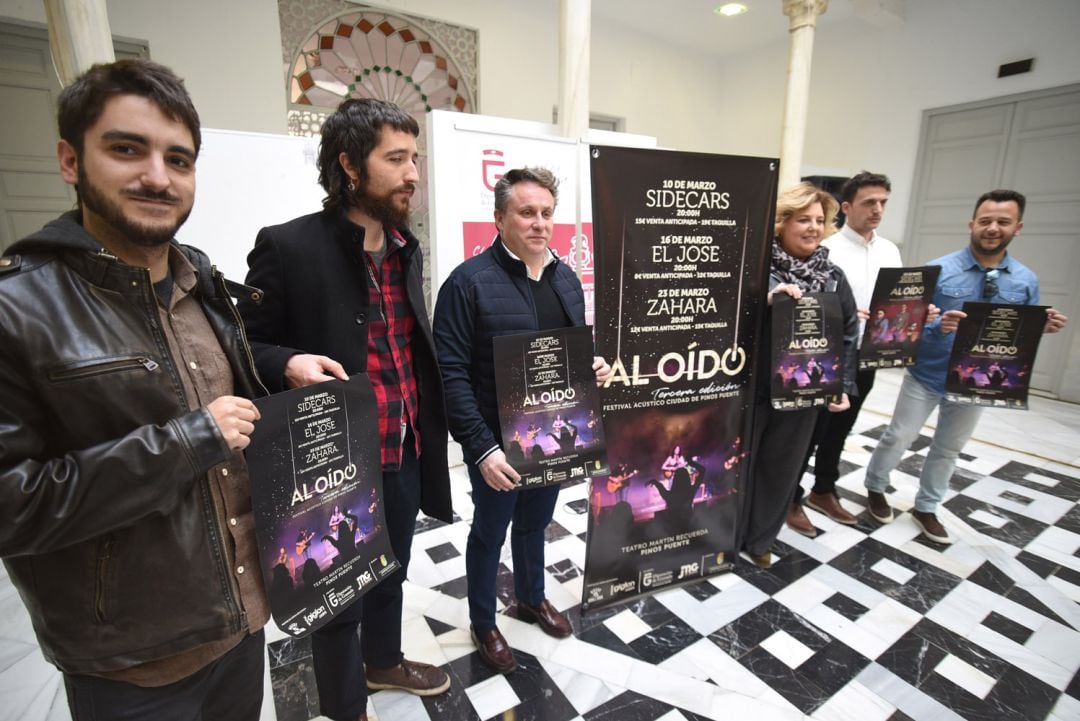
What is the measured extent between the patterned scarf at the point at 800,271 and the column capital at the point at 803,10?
11.9 ft

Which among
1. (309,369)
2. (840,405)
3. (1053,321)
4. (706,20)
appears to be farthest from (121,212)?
(706,20)

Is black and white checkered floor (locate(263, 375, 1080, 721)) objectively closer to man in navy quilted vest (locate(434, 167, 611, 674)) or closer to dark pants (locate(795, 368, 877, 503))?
dark pants (locate(795, 368, 877, 503))

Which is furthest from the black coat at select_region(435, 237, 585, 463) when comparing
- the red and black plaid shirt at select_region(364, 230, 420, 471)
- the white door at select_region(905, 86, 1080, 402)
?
the white door at select_region(905, 86, 1080, 402)

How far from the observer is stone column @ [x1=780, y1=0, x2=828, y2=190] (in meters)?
4.43

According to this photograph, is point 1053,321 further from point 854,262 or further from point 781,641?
point 781,641

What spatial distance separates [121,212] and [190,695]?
840mm

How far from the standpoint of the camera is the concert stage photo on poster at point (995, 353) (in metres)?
2.34

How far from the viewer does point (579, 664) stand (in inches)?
71.7

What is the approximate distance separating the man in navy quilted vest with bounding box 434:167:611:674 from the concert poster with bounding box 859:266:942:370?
1443 mm

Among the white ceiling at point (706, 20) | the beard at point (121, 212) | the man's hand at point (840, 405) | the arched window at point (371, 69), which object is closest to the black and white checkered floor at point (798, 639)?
the man's hand at point (840, 405)

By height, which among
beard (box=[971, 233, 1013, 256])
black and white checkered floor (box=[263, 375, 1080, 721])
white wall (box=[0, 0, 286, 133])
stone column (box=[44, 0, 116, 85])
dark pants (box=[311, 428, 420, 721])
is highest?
white wall (box=[0, 0, 286, 133])

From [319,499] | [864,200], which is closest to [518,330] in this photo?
[319,499]

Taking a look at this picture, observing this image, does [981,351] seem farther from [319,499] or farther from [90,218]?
[90,218]

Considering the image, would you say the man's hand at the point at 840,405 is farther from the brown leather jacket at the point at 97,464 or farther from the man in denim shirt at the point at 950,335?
the brown leather jacket at the point at 97,464
